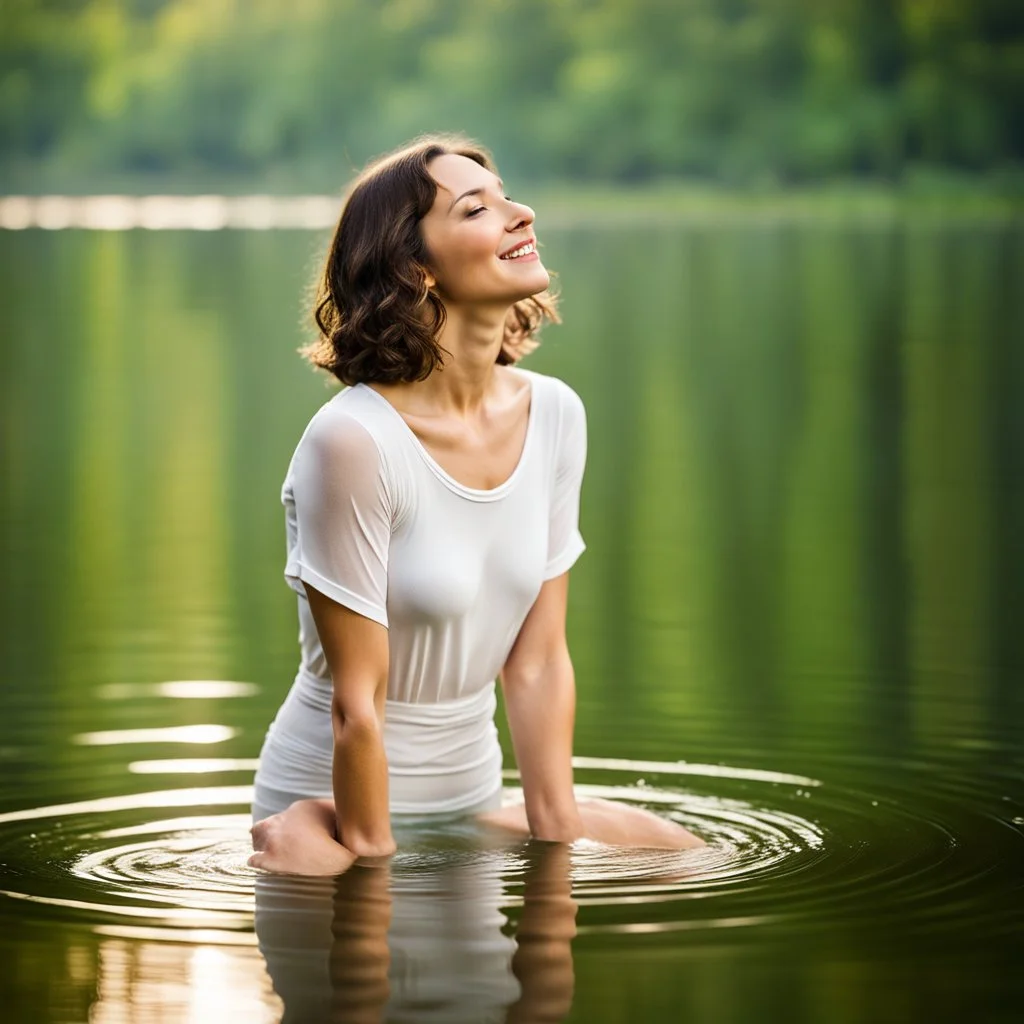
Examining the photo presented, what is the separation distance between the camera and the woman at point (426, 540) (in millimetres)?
4203

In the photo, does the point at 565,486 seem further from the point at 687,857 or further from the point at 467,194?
the point at 687,857

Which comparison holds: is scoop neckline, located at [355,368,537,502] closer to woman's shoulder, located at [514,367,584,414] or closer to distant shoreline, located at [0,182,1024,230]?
woman's shoulder, located at [514,367,584,414]

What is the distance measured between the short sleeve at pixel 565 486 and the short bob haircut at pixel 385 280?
0.36m

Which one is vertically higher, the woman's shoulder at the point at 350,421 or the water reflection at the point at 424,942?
the woman's shoulder at the point at 350,421

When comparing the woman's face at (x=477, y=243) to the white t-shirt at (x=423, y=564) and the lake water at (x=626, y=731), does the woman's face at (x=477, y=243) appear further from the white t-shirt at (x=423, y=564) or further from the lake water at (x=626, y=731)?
the lake water at (x=626, y=731)

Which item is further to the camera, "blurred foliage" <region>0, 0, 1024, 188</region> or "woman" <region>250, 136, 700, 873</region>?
"blurred foliage" <region>0, 0, 1024, 188</region>

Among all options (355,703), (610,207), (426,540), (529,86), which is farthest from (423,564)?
(529,86)

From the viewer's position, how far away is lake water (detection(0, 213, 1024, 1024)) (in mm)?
3709

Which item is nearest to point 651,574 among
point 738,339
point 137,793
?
point 137,793

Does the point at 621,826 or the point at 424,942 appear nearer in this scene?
the point at 424,942

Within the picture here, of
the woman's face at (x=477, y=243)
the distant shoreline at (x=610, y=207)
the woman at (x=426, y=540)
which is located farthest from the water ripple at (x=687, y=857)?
the distant shoreline at (x=610, y=207)

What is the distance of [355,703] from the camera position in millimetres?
4184

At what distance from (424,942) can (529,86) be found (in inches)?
2368

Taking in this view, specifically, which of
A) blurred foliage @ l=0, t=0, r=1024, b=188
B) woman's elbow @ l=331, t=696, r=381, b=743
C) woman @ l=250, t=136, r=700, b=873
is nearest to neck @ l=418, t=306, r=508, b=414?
woman @ l=250, t=136, r=700, b=873
